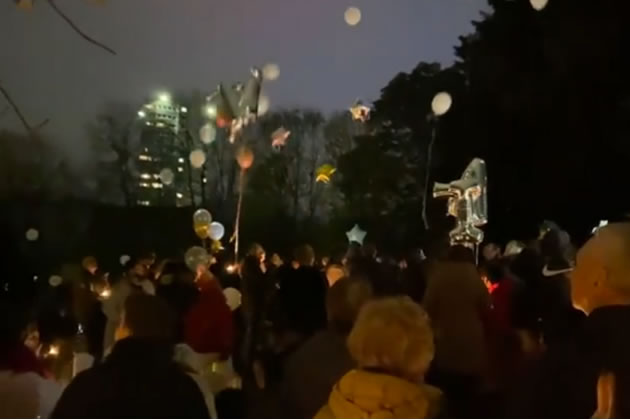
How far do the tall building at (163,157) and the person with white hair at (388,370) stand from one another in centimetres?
2474

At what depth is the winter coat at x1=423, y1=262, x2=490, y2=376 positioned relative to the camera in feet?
18.0

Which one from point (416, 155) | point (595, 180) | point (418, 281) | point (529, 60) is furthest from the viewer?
point (416, 155)

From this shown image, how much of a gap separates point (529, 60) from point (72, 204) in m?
13.4

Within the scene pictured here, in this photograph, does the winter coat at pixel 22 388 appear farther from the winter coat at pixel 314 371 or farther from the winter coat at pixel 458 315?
the winter coat at pixel 458 315

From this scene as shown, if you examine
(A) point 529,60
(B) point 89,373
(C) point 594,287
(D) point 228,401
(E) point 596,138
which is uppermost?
(A) point 529,60

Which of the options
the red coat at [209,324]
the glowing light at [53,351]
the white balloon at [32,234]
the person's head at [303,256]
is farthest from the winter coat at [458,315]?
the white balloon at [32,234]

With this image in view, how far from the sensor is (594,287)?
10.00 ft

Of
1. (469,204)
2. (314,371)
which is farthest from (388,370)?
(469,204)

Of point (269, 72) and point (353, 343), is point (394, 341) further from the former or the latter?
point (269, 72)

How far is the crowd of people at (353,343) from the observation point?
3.00 metres

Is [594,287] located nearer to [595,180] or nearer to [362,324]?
[362,324]

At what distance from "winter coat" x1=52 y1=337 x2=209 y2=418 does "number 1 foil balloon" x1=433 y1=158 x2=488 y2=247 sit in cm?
813

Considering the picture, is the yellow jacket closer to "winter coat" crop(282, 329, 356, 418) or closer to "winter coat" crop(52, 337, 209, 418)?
"winter coat" crop(52, 337, 209, 418)

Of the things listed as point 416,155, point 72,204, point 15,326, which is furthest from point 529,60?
point 15,326
